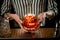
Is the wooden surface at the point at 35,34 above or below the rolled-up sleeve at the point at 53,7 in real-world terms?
below

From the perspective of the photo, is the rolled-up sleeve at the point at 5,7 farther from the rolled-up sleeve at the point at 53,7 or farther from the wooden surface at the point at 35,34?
the rolled-up sleeve at the point at 53,7

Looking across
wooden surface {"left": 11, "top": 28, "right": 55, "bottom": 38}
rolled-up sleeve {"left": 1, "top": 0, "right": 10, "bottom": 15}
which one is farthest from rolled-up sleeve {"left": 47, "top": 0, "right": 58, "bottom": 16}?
rolled-up sleeve {"left": 1, "top": 0, "right": 10, "bottom": 15}

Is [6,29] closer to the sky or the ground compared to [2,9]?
closer to the ground

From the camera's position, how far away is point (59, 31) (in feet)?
3.01

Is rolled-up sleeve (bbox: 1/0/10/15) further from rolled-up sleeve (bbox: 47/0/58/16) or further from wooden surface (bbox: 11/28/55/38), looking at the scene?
rolled-up sleeve (bbox: 47/0/58/16)

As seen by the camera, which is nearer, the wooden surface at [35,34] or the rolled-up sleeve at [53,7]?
the wooden surface at [35,34]

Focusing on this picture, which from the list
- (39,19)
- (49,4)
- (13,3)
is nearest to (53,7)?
(49,4)

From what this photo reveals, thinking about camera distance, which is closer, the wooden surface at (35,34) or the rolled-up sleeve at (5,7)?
the wooden surface at (35,34)

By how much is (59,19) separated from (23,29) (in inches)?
10.5

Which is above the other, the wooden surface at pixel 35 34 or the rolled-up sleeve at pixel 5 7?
the rolled-up sleeve at pixel 5 7

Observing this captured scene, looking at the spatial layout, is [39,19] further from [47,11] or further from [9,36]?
[9,36]

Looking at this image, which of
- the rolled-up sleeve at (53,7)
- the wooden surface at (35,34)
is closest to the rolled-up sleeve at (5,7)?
the wooden surface at (35,34)

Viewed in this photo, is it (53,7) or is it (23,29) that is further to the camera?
(53,7)

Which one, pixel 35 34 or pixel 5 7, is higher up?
pixel 5 7
